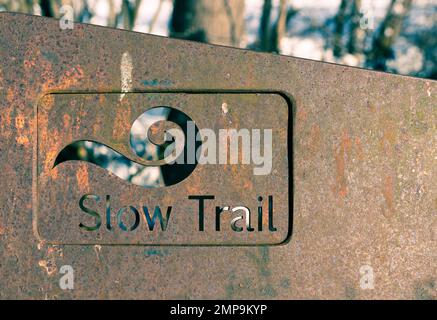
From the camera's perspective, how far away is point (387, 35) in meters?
5.15

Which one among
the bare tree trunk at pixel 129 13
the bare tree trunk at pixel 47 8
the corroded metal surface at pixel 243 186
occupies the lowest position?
the corroded metal surface at pixel 243 186

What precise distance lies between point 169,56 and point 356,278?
927mm

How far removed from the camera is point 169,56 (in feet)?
7.14

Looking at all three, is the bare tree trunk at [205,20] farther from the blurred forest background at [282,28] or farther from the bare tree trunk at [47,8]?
the bare tree trunk at [47,8]

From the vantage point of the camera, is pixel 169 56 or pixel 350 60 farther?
pixel 350 60

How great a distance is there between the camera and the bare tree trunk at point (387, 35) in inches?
199

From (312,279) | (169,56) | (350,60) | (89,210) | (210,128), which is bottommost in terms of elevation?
(312,279)

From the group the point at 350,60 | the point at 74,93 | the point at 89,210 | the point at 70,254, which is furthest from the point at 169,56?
the point at 350,60

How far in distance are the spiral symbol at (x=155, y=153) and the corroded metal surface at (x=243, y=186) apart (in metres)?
0.13

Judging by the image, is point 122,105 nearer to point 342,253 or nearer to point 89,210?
point 89,210

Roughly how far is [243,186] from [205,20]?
7.11 feet

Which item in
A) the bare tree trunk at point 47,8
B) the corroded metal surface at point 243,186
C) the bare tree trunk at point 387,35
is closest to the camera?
the corroded metal surface at point 243,186

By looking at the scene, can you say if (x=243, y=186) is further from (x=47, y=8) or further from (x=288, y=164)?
(x=47, y=8)

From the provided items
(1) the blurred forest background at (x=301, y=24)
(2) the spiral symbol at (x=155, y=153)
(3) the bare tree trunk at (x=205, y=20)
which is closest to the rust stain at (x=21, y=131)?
(2) the spiral symbol at (x=155, y=153)
